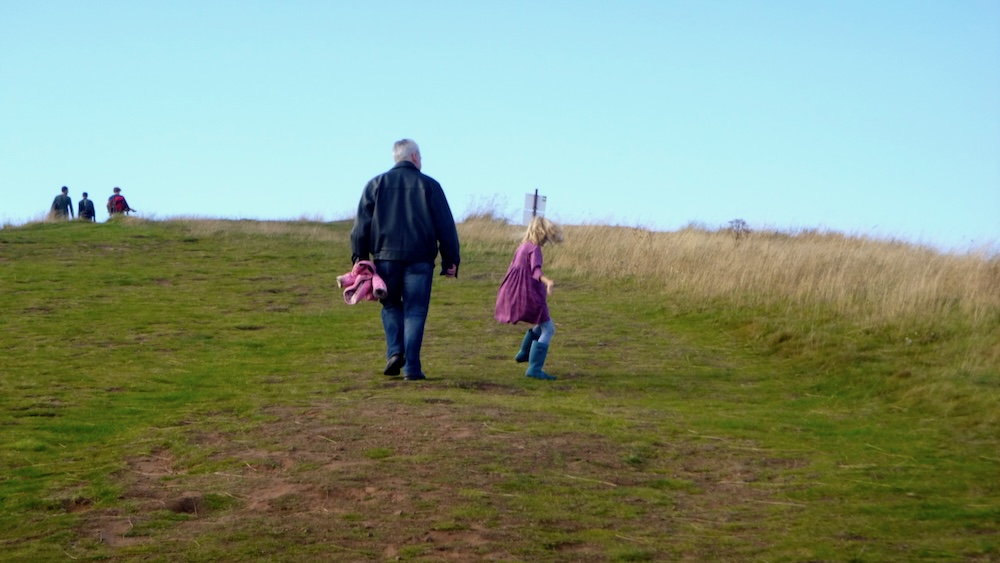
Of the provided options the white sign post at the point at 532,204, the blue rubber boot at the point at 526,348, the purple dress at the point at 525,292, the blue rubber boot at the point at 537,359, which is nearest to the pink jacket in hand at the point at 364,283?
the purple dress at the point at 525,292

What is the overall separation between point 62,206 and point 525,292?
27.2 metres

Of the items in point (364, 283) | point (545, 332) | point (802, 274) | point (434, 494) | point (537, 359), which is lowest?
point (434, 494)

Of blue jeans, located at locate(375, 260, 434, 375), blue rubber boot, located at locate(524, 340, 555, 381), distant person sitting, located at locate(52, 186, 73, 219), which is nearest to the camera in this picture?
blue jeans, located at locate(375, 260, 434, 375)

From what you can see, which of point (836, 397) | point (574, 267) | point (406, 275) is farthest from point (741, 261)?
point (406, 275)

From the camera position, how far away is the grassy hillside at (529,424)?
20.5 ft

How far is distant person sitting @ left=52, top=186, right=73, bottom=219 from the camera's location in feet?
113

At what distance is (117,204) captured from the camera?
36.0 metres

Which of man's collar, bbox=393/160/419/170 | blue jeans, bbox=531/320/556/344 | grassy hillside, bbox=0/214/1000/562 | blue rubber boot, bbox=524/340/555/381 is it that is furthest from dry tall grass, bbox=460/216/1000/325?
man's collar, bbox=393/160/419/170

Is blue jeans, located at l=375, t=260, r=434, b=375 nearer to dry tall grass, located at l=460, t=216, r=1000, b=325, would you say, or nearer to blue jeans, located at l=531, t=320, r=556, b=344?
blue jeans, located at l=531, t=320, r=556, b=344

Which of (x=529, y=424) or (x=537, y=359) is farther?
(x=537, y=359)

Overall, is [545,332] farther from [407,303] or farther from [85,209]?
[85,209]

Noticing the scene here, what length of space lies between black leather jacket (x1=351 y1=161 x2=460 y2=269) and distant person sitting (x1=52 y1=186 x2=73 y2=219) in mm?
25596

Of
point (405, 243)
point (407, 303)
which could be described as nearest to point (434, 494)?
point (407, 303)

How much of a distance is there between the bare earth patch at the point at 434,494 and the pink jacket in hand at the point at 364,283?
6.33 feet
